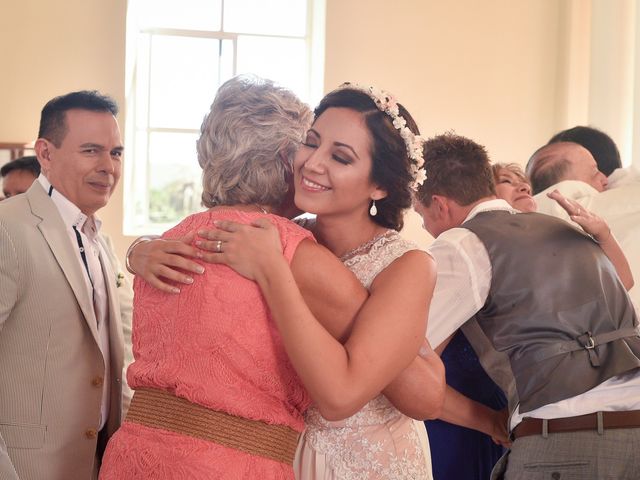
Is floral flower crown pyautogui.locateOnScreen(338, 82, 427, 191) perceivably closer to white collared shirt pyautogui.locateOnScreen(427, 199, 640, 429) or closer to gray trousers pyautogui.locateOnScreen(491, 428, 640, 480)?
white collared shirt pyautogui.locateOnScreen(427, 199, 640, 429)

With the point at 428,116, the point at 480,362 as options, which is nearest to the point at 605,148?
the point at 480,362

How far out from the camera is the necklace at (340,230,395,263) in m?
2.12

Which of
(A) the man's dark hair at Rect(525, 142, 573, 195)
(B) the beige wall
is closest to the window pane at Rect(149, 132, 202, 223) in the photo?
(B) the beige wall

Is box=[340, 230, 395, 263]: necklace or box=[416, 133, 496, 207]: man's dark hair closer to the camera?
box=[340, 230, 395, 263]: necklace

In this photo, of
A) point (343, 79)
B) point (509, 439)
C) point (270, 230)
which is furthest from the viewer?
point (343, 79)

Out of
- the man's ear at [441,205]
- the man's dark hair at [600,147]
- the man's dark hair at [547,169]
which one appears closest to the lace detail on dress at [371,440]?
the man's ear at [441,205]

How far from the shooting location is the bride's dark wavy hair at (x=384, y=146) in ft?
6.85

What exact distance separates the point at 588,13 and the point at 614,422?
5612 millimetres

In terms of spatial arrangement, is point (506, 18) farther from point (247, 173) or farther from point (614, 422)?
point (247, 173)

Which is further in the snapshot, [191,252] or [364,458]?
[364,458]

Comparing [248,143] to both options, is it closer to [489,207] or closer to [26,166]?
[489,207]

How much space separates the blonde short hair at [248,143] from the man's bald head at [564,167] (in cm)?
236

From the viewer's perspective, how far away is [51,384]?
108 inches

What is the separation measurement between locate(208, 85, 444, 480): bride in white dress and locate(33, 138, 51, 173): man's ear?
1475 millimetres
